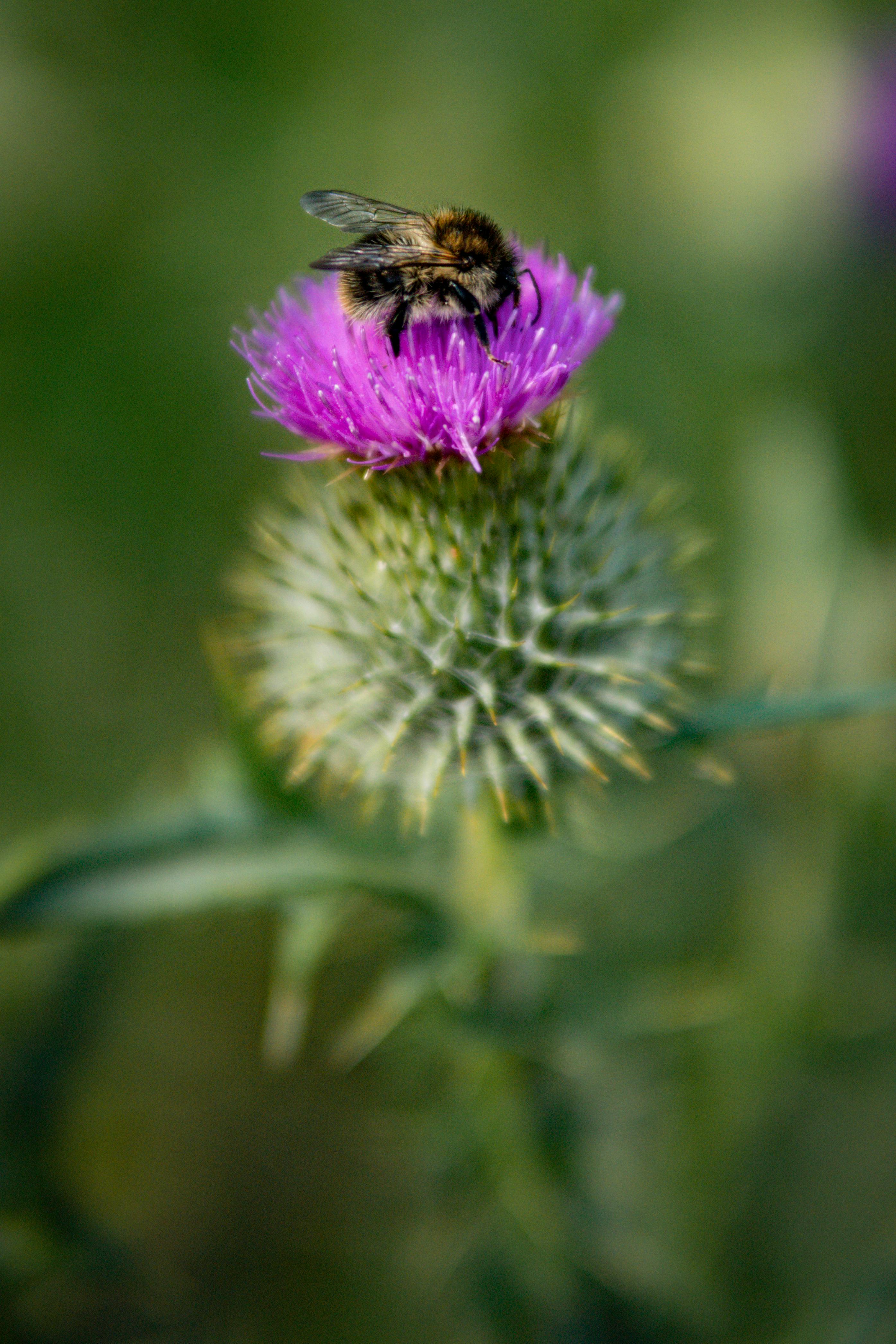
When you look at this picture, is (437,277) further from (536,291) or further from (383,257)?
(536,291)

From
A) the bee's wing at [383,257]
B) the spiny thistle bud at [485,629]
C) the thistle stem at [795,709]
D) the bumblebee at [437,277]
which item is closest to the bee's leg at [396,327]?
the bumblebee at [437,277]

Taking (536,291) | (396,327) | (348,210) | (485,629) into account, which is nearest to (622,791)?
(485,629)

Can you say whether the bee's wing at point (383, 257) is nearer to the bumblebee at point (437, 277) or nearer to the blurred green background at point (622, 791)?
the bumblebee at point (437, 277)

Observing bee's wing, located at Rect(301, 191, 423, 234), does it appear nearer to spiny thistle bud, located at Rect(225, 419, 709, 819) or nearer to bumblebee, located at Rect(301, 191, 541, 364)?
Result: bumblebee, located at Rect(301, 191, 541, 364)

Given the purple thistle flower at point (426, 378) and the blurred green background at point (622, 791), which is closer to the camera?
the purple thistle flower at point (426, 378)

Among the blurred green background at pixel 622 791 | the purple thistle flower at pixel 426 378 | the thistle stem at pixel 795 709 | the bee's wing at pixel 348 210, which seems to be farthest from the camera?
the blurred green background at pixel 622 791

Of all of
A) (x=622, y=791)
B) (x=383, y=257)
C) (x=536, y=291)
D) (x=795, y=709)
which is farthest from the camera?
(x=622, y=791)
